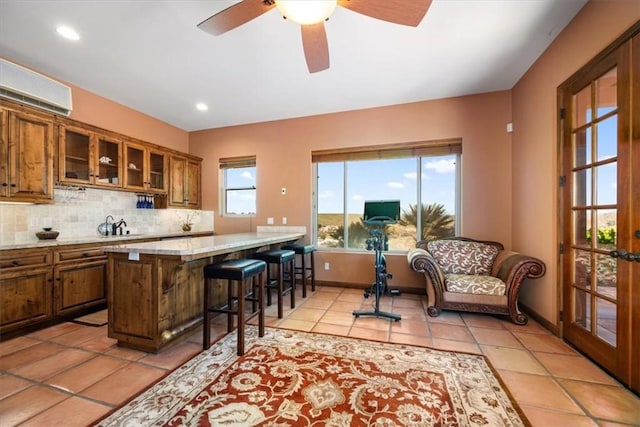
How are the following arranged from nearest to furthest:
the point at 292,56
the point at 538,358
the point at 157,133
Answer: the point at 538,358 < the point at 292,56 < the point at 157,133

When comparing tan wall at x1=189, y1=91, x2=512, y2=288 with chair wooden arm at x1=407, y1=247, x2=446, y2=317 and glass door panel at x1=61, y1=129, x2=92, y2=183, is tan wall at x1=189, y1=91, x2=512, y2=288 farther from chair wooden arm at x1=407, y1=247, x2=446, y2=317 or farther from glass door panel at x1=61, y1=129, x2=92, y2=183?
glass door panel at x1=61, y1=129, x2=92, y2=183

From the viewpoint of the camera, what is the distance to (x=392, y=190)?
4.00 m

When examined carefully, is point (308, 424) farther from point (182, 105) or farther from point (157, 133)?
point (157, 133)

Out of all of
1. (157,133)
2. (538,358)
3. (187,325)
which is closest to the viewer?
(538,358)

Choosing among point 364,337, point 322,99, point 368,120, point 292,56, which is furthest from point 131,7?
point 364,337

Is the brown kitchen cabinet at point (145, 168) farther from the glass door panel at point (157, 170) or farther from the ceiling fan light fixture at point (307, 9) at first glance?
the ceiling fan light fixture at point (307, 9)

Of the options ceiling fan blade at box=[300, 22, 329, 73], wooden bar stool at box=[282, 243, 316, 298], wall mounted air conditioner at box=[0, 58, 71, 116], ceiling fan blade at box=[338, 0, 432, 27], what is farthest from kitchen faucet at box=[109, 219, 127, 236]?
ceiling fan blade at box=[338, 0, 432, 27]

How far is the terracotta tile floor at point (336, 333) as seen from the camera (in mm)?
1487

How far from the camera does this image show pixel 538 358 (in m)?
2.04

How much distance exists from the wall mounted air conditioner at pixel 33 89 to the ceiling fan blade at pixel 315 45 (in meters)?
2.96

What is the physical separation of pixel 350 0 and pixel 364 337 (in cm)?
264

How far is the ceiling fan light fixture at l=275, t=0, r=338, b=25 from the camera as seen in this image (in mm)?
1460

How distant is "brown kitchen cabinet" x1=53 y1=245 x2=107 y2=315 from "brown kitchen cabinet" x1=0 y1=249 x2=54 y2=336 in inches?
2.9

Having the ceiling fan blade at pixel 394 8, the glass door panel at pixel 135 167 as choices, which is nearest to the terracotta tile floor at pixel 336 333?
the glass door panel at pixel 135 167
